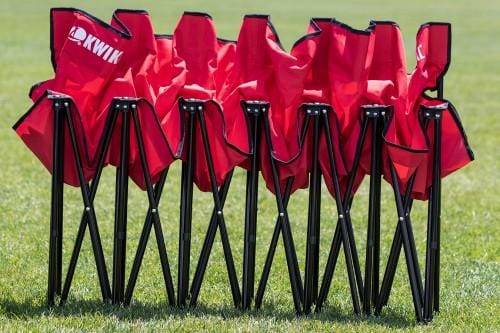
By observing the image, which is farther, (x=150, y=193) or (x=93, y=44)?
(x=150, y=193)

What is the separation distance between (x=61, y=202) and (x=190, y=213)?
73 centimetres

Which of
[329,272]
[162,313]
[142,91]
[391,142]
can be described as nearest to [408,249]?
[329,272]

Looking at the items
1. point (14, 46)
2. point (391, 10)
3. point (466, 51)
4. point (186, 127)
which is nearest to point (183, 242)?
point (186, 127)

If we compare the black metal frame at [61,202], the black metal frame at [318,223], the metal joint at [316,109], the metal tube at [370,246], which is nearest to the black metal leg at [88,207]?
the black metal frame at [61,202]

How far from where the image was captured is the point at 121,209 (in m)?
6.46

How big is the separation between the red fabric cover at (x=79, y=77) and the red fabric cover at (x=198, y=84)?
299mm

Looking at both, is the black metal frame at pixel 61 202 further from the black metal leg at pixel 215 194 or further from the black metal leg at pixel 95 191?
the black metal leg at pixel 215 194

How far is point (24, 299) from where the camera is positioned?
684 centimetres

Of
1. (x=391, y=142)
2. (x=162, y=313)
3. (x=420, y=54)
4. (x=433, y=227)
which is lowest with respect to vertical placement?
(x=162, y=313)

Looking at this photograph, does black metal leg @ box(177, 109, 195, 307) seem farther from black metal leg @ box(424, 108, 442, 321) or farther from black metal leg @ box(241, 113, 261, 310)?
black metal leg @ box(424, 108, 442, 321)

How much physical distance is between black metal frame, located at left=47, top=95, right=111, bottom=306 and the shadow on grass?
0.36ft

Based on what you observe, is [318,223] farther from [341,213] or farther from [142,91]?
[142,91]

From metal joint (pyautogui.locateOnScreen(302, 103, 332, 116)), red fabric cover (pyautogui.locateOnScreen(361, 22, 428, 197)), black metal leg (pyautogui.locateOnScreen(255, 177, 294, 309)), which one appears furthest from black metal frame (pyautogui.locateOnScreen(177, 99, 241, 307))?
red fabric cover (pyautogui.locateOnScreen(361, 22, 428, 197))

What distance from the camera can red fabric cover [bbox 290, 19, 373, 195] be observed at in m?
6.37
